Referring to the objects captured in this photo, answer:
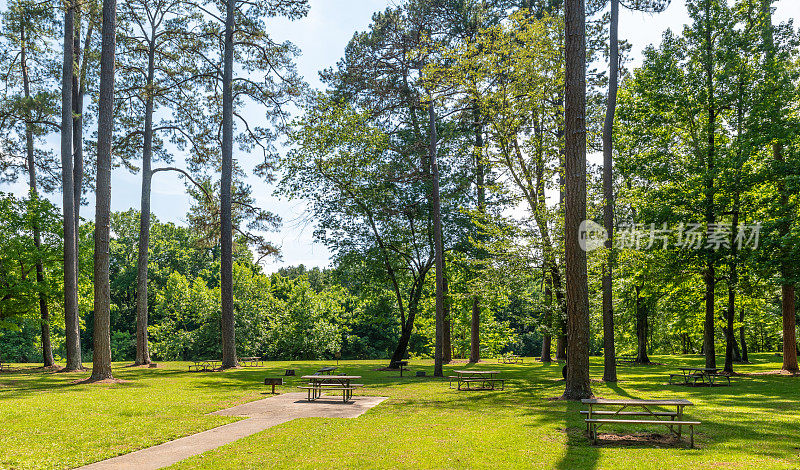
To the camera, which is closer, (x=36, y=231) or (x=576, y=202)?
(x=576, y=202)

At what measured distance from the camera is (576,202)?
12.1m

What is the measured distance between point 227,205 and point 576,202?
17250 mm

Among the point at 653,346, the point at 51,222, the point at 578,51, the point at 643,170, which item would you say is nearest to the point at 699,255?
the point at 643,170

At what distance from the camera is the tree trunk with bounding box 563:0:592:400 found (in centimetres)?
1201

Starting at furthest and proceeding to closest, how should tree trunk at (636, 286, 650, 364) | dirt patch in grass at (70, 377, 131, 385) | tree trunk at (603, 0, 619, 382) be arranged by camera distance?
tree trunk at (636, 286, 650, 364), tree trunk at (603, 0, 619, 382), dirt patch in grass at (70, 377, 131, 385)

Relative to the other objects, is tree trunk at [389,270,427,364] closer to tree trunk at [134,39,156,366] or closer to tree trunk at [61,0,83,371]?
tree trunk at [134,39,156,366]

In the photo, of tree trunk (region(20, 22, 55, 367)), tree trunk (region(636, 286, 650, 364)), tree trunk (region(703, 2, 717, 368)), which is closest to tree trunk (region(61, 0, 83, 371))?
tree trunk (region(20, 22, 55, 367))

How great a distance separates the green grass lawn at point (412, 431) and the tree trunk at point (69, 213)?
22.1 ft

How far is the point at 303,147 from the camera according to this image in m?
25.7

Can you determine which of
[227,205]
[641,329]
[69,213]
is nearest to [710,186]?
[641,329]

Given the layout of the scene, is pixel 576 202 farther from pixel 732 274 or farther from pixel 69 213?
pixel 69 213

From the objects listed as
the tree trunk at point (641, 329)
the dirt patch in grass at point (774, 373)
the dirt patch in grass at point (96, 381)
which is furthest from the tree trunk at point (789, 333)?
the dirt patch in grass at point (96, 381)

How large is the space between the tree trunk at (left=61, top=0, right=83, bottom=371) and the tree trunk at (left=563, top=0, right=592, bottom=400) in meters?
19.3

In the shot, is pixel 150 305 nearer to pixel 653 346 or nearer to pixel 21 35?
pixel 21 35
